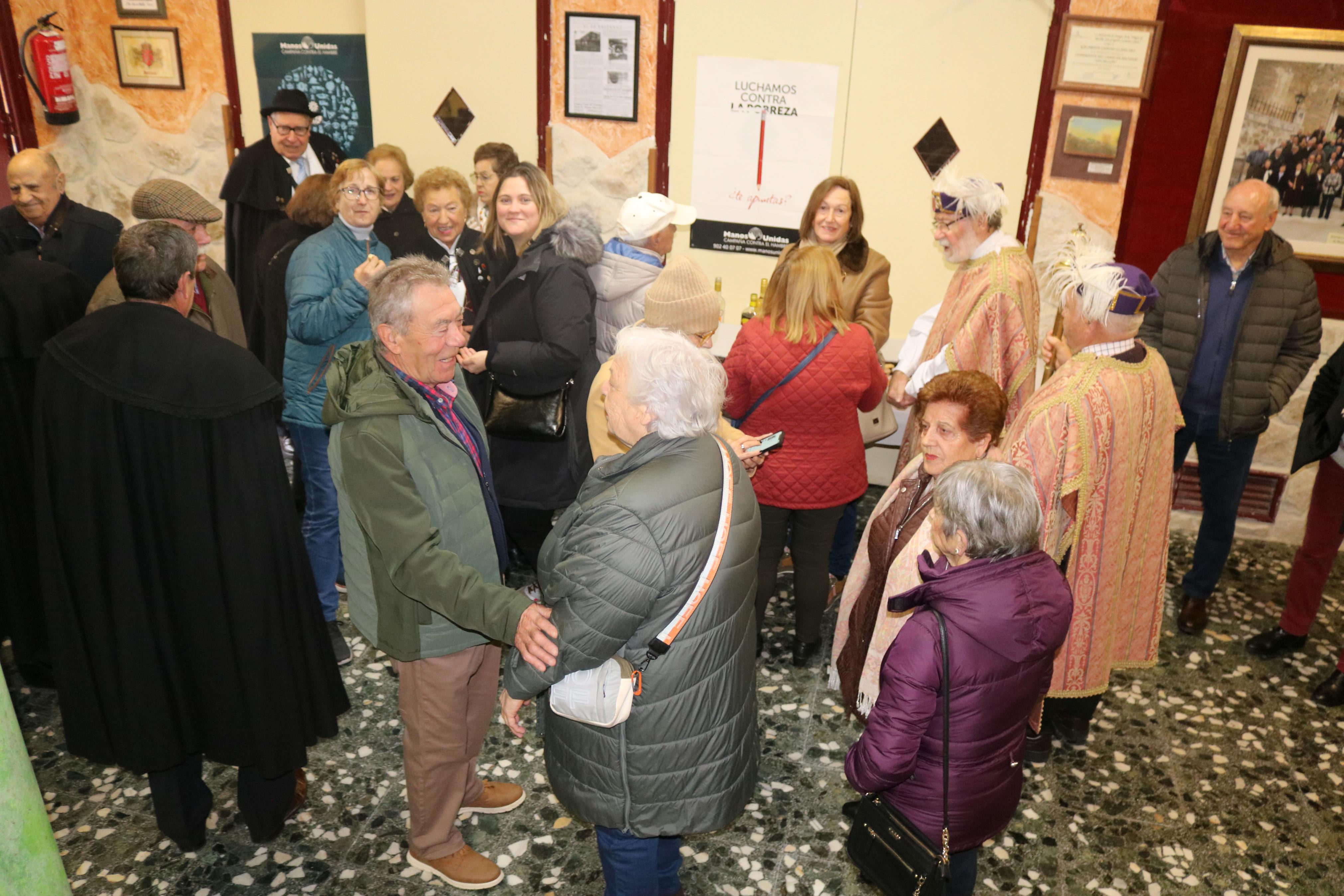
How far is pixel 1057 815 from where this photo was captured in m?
3.01

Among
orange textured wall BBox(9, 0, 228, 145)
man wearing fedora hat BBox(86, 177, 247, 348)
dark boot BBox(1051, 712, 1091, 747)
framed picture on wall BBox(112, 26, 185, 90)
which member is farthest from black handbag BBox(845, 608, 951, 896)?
framed picture on wall BBox(112, 26, 185, 90)

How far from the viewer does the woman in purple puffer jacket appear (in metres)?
1.88

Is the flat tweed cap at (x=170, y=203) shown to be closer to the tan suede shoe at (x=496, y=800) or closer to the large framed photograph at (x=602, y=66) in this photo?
the tan suede shoe at (x=496, y=800)

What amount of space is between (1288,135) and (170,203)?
5089 mm

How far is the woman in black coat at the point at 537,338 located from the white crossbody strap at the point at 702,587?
1414mm

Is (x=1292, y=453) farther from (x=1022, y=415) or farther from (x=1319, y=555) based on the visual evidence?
(x=1022, y=415)

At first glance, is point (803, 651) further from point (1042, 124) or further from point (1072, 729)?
point (1042, 124)

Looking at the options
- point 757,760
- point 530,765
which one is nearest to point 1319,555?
point 757,760

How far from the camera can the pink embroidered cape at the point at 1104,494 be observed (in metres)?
2.74

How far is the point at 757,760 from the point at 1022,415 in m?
1.37

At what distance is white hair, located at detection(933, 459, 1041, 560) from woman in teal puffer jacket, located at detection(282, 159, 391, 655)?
86.9 inches

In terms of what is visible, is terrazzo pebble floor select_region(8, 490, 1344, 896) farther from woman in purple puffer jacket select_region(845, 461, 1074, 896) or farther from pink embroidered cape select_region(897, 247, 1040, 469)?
pink embroidered cape select_region(897, 247, 1040, 469)

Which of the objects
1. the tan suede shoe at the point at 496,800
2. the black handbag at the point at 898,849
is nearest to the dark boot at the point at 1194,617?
the black handbag at the point at 898,849

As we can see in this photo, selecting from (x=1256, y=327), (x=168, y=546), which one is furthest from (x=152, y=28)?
(x=1256, y=327)
